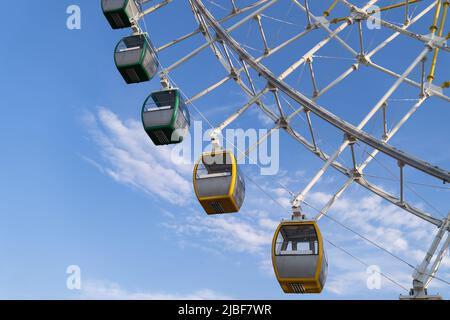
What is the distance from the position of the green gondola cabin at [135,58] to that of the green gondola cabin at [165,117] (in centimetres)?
123

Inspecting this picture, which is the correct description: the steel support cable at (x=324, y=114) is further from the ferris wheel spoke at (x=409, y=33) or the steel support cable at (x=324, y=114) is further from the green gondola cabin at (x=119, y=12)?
the ferris wheel spoke at (x=409, y=33)

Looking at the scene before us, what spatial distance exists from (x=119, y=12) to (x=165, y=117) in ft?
18.0

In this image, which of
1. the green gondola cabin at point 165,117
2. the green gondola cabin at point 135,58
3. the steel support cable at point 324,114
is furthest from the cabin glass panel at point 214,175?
the green gondola cabin at point 135,58

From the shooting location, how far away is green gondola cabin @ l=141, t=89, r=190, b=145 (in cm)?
1942

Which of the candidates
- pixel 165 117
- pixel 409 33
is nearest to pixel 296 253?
pixel 165 117

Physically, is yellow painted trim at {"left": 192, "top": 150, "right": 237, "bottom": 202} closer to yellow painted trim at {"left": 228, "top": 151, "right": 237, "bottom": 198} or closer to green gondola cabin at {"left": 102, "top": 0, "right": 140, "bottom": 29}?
yellow painted trim at {"left": 228, "top": 151, "right": 237, "bottom": 198}

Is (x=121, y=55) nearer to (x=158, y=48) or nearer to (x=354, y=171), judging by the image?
(x=158, y=48)

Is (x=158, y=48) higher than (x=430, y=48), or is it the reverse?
(x=158, y=48)

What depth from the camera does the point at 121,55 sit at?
69.2 ft

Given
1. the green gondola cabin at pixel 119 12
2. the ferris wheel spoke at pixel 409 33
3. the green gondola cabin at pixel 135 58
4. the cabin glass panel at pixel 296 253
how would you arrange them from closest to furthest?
the cabin glass panel at pixel 296 253 < the ferris wheel spoke at pixel 409 33 < the green gondola cabin at pixel 135 58 < the green gondola cabin at pixel 119 12

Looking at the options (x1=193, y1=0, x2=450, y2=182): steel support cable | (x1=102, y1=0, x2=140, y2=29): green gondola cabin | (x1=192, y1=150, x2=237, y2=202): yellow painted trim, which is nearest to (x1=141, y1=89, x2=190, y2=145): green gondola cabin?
(x1=192, y1=150, x2=237, y2=202): yellow painted trim

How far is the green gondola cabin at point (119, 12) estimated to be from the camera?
2172cm
